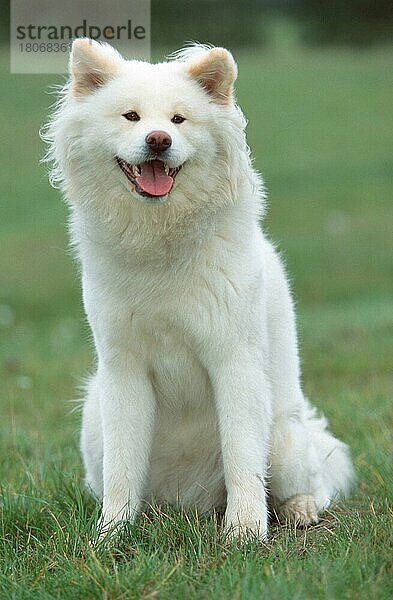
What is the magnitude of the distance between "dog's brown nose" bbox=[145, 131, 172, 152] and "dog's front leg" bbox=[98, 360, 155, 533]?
981mm

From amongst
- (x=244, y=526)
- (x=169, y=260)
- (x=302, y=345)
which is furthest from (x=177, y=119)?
(x=302, y=345)

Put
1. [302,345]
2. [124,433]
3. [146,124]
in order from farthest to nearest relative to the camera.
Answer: [302,345] < [124,433] < [146,124]

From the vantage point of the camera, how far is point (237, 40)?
83.1ft

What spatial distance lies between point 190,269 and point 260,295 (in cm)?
34

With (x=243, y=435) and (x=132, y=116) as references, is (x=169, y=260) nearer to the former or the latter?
(x=132, y=116)

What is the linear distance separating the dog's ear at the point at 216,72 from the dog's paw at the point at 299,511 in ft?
6.11

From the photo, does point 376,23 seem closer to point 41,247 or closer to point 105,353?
point 41,247

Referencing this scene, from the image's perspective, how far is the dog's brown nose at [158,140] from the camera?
13.6ft

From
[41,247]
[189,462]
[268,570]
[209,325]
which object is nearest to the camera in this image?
[268,570]

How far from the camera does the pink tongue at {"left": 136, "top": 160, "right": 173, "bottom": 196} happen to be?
4324 millimetres

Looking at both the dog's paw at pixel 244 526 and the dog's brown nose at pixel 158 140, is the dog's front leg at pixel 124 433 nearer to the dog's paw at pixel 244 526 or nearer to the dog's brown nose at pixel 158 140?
the dog's paw at pixel 244 526

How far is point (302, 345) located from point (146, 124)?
616cm

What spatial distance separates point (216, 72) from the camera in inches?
178

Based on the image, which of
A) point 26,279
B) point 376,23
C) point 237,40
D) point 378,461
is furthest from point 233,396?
point 376,23
